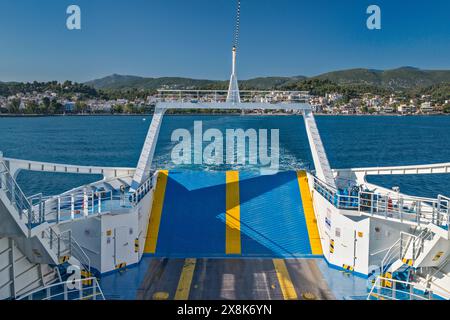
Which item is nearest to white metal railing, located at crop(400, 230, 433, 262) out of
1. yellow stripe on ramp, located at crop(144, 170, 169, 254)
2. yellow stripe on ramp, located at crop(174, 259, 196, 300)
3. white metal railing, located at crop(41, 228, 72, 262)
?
yellow stripe on ramp, located at crop(174, 259, 196, 300)

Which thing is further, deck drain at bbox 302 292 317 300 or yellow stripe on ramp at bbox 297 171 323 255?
yellow stripe on ramp at bbox 297 171 323 255

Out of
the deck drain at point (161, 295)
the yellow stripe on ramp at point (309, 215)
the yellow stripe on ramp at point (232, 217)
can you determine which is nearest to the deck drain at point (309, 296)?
the yellow stripe on ramp at point (309, 215)

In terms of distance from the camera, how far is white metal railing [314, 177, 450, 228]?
996 cm

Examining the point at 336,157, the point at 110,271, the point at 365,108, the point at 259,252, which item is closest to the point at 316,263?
the point at 259,252

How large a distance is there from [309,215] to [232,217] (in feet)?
9.40

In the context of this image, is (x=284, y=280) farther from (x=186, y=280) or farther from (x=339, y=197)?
(x=339, y=197)

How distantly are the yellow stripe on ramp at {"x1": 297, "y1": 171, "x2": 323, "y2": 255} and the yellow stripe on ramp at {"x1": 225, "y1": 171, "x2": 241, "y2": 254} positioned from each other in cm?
250

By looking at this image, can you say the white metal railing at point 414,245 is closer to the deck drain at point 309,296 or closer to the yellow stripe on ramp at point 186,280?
the deck drain at point 309,296

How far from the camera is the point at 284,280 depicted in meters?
10.6

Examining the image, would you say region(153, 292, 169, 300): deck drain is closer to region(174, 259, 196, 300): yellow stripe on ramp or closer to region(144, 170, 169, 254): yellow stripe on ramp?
region(174, 259, 196, 300): yellow stripe on ramp

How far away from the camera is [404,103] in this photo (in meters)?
175

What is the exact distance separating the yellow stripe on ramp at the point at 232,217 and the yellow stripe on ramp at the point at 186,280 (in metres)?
1.43
